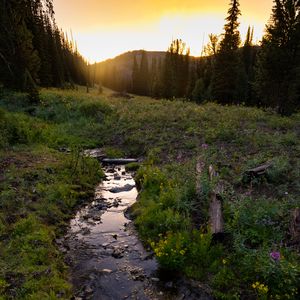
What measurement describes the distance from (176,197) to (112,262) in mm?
2758

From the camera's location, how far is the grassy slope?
21.0 feet

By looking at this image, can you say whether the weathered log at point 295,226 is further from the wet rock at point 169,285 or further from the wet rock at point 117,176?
the wet rock at point 117,176

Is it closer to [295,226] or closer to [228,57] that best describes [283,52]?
[228,57]

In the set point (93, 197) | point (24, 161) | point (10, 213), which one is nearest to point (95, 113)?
point (24, 161)

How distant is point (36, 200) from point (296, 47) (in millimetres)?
23453

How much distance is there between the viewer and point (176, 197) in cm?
920

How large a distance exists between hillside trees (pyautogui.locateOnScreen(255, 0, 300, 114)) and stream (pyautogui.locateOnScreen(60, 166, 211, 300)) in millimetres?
20273

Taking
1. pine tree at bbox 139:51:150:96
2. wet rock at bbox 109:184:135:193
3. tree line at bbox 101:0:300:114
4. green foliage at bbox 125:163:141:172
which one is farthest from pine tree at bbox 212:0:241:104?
pine tree at bbox 139:51:150:96

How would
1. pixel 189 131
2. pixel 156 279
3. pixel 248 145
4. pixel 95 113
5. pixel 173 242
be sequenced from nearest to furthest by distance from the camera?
pixel 156 279 → pixel 173 242 → pixel 248 145 → pixel 189 131 → pixel 95 113

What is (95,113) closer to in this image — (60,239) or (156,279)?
(60,239)

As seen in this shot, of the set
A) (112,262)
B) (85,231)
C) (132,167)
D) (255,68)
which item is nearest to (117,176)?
(132,167)

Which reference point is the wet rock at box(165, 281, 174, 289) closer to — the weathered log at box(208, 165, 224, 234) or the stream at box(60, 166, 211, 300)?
the stream at box(60, 166, 211, 300)

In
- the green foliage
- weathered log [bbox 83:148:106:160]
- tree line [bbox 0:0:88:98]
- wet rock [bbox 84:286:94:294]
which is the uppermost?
tree line [bbox 0:0:88:98]

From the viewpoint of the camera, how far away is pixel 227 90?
40.9 m
